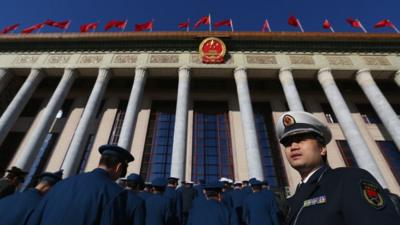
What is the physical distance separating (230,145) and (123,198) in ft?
44.9

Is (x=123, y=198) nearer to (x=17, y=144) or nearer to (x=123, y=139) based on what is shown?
(x=123, y=139)

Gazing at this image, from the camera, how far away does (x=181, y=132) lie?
12703mm

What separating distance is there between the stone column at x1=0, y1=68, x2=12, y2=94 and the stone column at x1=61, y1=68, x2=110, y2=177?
6281 millimetres

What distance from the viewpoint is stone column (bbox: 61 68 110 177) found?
38.4ft

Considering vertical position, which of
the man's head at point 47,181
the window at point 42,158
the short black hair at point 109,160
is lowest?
the short black hair at point 109,160

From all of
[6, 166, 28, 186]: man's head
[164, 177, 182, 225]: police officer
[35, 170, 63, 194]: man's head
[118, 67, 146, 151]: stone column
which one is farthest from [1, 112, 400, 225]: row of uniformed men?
[118, 67, 146, 151]: stone column

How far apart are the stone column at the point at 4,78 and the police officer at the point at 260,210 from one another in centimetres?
1728

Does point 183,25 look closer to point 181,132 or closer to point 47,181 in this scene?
point 181,132

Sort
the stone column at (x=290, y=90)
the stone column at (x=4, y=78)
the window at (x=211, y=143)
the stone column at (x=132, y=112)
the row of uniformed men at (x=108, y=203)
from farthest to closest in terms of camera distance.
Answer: the stone column at (x=4, y=78)
the window at (x=211, y=143)
the stone column at (x=290, y=90)
the stone column at (x=132, y=112)
the row of uniformed men at (x=108, y=203)

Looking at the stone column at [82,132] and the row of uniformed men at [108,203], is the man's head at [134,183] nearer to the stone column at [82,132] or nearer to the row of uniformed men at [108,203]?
the row of uniformed men at [108,203]

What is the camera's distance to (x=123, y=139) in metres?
12.2

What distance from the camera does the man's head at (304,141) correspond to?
6.03 ft

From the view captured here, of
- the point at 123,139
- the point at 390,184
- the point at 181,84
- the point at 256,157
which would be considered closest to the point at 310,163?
the point at 256,157

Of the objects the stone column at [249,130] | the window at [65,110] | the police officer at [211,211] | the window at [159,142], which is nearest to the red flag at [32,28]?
the window at [65,110]
